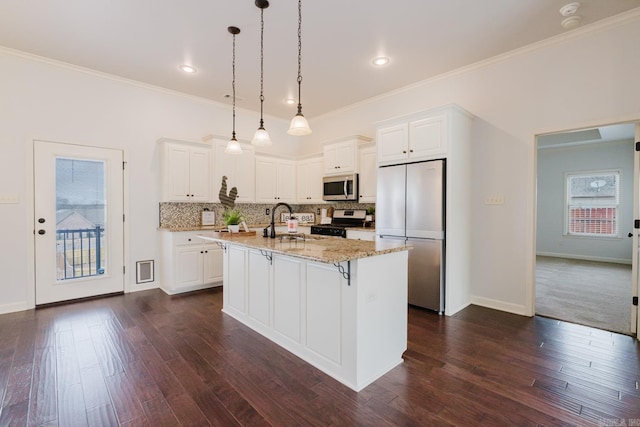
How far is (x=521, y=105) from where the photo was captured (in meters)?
3.46

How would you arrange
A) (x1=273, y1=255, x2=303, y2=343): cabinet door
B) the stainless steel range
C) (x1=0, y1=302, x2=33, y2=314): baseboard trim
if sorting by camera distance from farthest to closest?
the stainless steel range → (x1=0, y1=302, x2=33, y2=314): baseboard trim → (x1=273, y1=255, x2=303, y2=343): cabinet door

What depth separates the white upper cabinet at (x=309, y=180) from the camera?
221 inches

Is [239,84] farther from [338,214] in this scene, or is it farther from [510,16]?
[510,16]

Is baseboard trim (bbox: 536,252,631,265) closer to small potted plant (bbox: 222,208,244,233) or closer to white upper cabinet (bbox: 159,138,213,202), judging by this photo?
small potted plant (bbox: 222,208,244,233)

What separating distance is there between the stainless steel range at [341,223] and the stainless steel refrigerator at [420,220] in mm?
939

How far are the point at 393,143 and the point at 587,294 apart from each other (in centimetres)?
351

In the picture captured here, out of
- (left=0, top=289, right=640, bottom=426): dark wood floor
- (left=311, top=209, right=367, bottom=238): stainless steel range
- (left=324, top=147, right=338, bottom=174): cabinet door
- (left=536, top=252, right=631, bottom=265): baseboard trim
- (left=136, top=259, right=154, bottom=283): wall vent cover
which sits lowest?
(left=0, top=289, right=640, bottom=426): dark wood floor

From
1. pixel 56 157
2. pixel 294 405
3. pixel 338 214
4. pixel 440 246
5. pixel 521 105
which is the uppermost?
pixel 521 105

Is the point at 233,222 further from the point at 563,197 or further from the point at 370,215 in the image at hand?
the point at 563,197

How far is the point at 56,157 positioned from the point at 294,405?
167 inches

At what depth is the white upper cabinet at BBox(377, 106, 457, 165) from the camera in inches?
137

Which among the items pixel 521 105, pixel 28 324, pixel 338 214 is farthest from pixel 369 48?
pixel 28 324

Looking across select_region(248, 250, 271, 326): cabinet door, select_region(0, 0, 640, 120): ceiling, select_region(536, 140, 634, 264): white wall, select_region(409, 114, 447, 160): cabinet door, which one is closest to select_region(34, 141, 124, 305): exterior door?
select_region(0, 0, 640, 120): ceiling

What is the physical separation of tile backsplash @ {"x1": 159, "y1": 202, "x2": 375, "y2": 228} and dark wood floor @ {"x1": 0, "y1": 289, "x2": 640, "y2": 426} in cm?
183
